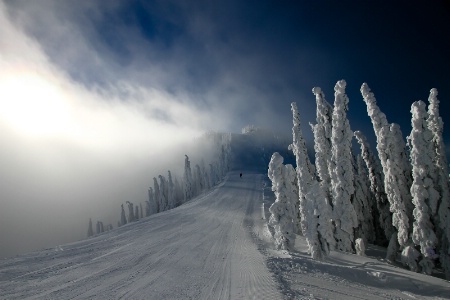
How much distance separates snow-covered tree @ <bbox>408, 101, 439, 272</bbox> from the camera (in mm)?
23719

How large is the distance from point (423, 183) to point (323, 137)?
31.9 feet

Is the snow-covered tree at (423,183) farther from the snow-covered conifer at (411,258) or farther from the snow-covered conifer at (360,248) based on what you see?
the snow-covered conifer at (360,248)

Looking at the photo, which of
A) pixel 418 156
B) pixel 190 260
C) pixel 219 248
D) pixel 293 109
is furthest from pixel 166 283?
pixel 293 109

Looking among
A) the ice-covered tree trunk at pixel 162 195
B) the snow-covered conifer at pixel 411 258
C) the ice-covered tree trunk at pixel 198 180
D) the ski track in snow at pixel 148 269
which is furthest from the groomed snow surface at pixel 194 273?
the ice-covered tree trunk at pixel 198 180

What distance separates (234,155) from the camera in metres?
184

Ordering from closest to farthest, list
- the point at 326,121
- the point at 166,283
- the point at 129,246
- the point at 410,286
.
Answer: the point at 166,283 → the point at 410,286 → the point at 129,246 → the point at 326,121

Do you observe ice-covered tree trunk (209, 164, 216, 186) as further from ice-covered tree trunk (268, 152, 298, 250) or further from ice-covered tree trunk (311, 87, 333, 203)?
ice-covered tree trunk (268, 152, 298, 250)

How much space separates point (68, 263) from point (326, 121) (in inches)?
1023

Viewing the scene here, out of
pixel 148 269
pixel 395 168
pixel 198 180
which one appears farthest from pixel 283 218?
pixel 198 180

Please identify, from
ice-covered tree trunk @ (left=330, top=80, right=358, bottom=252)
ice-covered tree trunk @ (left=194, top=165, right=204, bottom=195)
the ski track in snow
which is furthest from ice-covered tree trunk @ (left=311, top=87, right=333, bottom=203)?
ice-covered tree trunk @ (left=194, top=165, right=204, bottom=195)

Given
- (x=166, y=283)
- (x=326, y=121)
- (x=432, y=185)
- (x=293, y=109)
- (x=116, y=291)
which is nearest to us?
(x=116, y=291)

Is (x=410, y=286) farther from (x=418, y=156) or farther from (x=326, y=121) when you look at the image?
(x=326, y=121)

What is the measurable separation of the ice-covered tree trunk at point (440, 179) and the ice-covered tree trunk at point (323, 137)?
873 cm

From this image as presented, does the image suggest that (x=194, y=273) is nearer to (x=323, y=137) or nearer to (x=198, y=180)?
(x=323, y=137)
